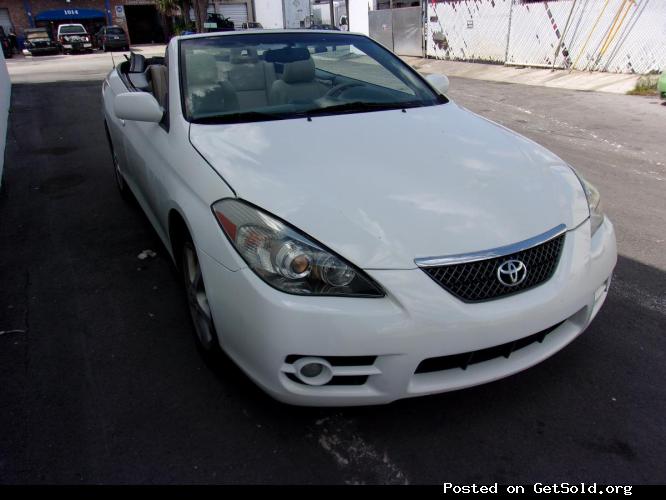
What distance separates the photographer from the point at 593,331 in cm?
276

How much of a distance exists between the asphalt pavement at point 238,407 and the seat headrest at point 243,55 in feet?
4.96

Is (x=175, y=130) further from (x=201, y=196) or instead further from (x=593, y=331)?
(x=593, y=331)

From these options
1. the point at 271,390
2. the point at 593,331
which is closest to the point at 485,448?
the point at 271,390

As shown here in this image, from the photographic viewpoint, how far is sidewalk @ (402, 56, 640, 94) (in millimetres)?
11384

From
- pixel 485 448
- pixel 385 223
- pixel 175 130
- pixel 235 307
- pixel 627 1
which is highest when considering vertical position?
pixel 627 1

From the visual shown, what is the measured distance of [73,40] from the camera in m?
30.2

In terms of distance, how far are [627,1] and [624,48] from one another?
104cm

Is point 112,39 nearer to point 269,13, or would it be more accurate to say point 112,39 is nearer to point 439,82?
point 269,13

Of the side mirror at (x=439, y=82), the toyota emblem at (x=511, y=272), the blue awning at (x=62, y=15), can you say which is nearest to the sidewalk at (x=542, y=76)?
the side mirror at (x=439, y=82)

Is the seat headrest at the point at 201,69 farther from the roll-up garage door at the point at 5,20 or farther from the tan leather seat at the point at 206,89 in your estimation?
the roll-up garage door at the point at 5,20

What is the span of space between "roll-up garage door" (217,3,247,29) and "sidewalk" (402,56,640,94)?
102 feet

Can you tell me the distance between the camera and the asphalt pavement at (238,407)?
199 centimetres

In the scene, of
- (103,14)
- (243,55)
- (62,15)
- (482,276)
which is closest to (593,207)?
(482,276)

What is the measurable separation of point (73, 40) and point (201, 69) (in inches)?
1297
